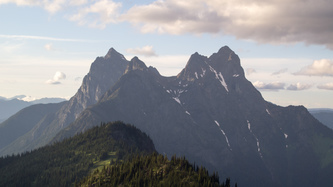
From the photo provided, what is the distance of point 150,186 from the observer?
199625 millimetres

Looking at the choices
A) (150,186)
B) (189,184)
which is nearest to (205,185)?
(189,184)

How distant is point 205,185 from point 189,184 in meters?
8.83

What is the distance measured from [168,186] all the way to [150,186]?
11.2 metres

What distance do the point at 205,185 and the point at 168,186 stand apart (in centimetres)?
2067

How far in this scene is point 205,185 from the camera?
649 feet

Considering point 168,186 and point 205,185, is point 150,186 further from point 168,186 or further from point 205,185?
point 205,185

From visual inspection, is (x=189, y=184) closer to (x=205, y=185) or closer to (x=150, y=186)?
(x=205, y=185)

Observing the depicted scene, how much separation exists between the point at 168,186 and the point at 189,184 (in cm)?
1251

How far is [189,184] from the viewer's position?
199 m

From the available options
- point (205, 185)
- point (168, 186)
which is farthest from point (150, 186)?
point (205, 185)

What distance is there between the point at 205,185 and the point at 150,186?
3046cm

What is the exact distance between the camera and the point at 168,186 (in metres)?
195
